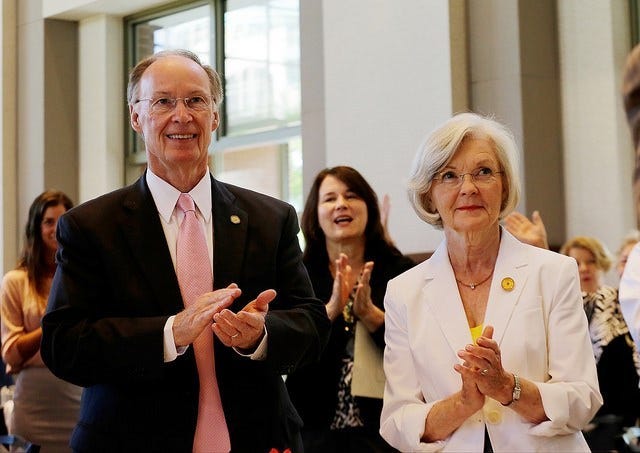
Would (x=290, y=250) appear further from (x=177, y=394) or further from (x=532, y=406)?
(x=532, y=406)

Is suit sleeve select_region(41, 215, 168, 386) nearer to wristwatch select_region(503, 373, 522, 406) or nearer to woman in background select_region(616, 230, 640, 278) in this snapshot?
wristwatch select_region(503, 373, 522, 406)

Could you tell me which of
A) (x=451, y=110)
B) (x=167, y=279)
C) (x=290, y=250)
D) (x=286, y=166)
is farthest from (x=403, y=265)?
(x=286, y=166)

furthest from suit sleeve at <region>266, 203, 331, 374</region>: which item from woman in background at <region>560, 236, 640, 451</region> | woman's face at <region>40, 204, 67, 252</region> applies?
woman's face at <region>40, 204, 67, 252</region>

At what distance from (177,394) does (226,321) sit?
261 millimetres

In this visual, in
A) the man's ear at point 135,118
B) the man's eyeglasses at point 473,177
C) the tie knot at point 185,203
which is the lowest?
the tie knot at point 185,203

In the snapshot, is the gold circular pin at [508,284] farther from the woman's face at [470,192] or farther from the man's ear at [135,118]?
the man's ear at [135,118]

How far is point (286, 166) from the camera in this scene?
864cm

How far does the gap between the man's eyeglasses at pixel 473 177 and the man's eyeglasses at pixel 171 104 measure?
30.2 inches

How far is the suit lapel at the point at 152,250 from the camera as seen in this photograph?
8.86 feet

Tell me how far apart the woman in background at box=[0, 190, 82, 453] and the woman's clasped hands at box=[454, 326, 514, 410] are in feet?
9.53

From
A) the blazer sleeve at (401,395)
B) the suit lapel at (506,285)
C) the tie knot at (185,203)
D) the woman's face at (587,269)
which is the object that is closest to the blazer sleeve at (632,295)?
the suit lapel at (506,285)

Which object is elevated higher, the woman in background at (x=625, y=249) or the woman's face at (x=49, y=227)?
the woman's face at (x=49, y=227)

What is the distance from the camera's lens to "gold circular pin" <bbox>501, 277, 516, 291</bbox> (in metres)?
3.04

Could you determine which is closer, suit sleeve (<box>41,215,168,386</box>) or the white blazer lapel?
suit sleeve (<box>41,215,168,386</box>)
